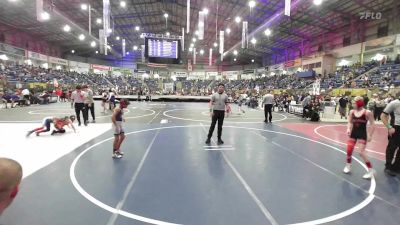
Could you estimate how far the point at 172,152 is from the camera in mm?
7105

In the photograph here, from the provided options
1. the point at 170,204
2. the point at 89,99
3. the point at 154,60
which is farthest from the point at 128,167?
the point at 154,60

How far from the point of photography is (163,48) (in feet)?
76.9

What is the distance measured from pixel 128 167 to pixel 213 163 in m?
1.92

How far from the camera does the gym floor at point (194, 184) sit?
3.59 meters

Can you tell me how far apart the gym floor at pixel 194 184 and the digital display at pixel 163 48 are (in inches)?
632

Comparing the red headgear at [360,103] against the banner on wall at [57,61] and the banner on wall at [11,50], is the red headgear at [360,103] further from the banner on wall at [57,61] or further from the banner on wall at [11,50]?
the banner on wall at [57,61]

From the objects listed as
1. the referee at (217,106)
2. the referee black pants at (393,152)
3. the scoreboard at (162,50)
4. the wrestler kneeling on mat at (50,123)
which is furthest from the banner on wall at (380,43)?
the wrestler kneeling on mat at (50,123)

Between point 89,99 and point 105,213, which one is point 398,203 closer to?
point 105,213

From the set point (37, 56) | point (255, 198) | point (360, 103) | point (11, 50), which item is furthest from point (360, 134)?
point (37, 56)

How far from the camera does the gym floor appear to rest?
359cm

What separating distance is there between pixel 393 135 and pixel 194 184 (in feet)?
14.1

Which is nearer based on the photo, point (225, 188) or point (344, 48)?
point (225, 188)

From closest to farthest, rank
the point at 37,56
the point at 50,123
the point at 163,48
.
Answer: the point at 50,123 → the point at 163,48 → the point at 37,56

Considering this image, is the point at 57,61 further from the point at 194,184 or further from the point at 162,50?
the point at 194,184
